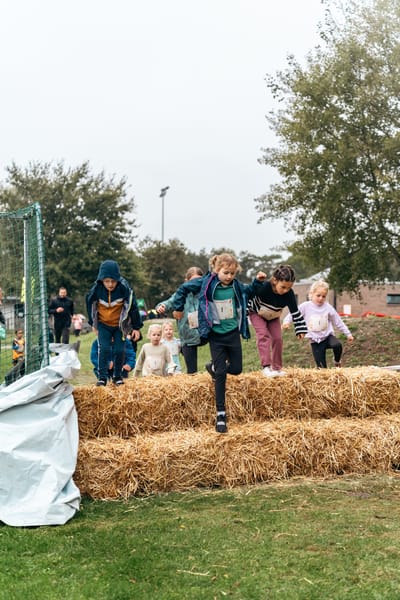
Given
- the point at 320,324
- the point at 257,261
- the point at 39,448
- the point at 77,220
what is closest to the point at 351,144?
the point at 320,324

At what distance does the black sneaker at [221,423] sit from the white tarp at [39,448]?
1413 mm

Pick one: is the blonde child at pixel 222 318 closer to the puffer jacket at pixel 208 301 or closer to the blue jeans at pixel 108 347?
the puffer jacket at pixel 208 301

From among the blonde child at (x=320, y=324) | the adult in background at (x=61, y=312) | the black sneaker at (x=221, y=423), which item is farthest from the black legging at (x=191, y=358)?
the adult in background at (x=61, y=312)

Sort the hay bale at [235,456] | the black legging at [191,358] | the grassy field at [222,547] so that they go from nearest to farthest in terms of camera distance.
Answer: the grassy field at [222,547] → the hay bale at [235,456] → the black legging at [191,358]

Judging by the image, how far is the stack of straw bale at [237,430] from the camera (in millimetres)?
6480

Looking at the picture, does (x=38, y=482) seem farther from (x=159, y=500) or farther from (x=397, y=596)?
(x=397, y=596)

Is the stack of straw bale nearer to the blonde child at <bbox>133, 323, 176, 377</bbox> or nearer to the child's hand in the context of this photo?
the child's hand

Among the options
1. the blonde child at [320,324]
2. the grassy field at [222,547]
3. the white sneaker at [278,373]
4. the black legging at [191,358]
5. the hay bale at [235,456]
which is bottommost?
the grassy field at [222,547]

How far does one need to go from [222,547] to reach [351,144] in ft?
53.5

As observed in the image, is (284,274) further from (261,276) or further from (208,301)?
(208,301)

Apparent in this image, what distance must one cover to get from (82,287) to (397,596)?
45519 millimetres

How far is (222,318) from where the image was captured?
24.6ft

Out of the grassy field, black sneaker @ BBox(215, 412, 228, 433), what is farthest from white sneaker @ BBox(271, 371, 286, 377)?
the grassy field

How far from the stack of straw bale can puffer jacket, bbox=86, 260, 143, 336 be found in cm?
70
